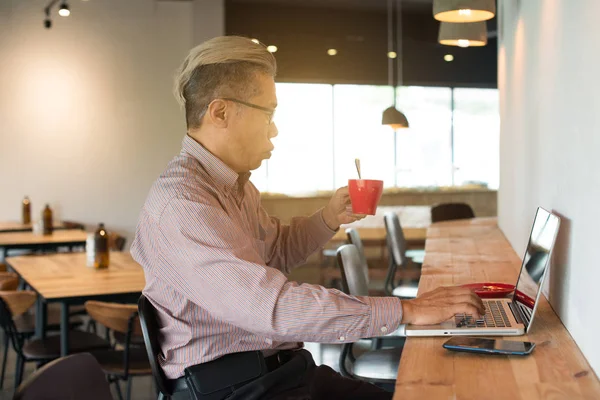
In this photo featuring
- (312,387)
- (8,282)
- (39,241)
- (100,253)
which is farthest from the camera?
(39,241)

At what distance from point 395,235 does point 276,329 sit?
150 inches

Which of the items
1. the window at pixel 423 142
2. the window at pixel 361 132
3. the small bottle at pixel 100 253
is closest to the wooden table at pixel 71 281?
A: the small bottle at pixel 100 253

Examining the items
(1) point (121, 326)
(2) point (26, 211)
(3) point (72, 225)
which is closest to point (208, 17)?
(3) point (72, 225)

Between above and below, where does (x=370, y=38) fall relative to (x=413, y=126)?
above

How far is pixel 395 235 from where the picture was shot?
5.52 m

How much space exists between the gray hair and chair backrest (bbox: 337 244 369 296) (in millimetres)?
1243

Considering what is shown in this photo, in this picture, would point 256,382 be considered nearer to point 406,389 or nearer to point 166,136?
point 406,389

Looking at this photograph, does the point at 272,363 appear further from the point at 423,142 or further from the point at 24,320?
the point at 423,142

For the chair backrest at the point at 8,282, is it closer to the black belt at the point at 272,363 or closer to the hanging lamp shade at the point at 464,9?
the hanging lamp shade at the point at 464,9

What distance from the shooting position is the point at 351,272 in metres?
3.19

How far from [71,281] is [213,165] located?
2.37m

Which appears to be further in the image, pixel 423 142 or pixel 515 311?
pixel 423 142

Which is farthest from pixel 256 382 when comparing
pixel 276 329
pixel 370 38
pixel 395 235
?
pixel 370 38

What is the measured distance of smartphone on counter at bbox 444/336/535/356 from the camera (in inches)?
72.1
